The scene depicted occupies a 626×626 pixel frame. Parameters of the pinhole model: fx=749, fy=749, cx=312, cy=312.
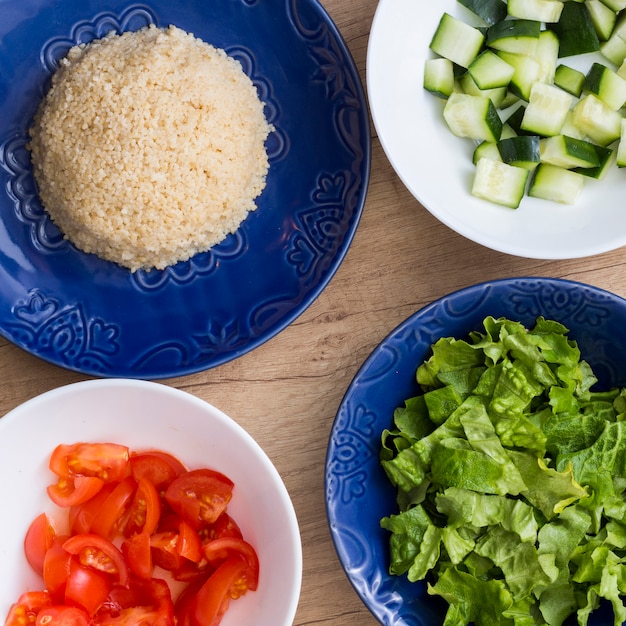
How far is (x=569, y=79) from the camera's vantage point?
6.31 feet

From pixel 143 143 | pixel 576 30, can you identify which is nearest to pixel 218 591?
pixel 143 143

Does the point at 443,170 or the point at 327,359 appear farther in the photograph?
the point at 327,359

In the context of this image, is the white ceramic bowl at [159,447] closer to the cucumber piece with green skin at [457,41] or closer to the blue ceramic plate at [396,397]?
the blue ceramic plate at [396,397]

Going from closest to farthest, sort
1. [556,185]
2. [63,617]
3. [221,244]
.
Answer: [63,617]
[556,185]
[221,244]

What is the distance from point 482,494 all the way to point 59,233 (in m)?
1.28

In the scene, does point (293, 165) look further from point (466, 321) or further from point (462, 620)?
point (462, 620)

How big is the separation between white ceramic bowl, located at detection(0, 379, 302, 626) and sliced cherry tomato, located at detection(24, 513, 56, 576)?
2 cm

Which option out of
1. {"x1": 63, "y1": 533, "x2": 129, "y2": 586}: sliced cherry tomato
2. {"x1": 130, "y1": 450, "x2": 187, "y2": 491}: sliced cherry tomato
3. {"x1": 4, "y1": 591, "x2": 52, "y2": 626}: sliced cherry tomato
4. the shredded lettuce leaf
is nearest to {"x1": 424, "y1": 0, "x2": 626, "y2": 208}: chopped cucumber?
the shredded lettuce leaf

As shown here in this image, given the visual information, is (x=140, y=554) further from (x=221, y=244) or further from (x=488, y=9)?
(x=488, y=9)

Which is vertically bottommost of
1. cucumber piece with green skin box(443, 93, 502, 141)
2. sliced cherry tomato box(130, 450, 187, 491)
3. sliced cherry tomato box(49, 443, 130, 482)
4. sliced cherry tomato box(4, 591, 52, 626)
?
sliced cherry tomato box(4, 591, 52, 626)

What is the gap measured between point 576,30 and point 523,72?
177mm

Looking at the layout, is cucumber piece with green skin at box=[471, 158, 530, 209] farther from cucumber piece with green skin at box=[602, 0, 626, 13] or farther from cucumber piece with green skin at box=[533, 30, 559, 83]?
cucumber piece with green skin at box=[602, 0, 626, 13]

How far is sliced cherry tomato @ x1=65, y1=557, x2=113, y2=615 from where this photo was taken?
1.84 m

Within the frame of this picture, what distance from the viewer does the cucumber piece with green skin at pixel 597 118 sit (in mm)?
1881
